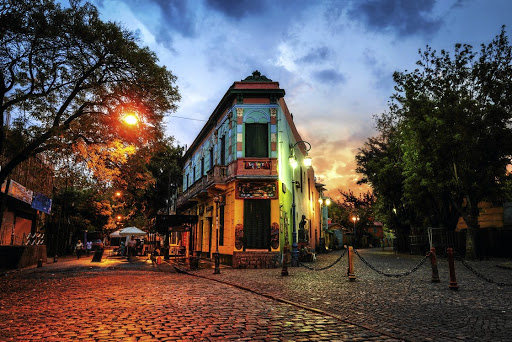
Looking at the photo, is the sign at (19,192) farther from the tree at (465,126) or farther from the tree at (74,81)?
the tree at (465,126)

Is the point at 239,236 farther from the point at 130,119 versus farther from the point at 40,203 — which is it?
the point at 40,203

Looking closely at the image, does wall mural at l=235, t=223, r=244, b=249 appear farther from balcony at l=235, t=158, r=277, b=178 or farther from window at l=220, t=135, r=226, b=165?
window at l=220, t=135, r=226, b=165

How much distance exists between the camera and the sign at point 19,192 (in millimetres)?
17688

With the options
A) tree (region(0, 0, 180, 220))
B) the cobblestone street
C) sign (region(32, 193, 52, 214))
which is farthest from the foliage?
sign (region(32, 193, 52, 214))

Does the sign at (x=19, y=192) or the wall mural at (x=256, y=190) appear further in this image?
the wall mural at (x=256, y=190)

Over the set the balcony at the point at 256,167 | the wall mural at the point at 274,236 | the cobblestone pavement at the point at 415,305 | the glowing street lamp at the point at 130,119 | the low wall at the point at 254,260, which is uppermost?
the glowing street lamp at the point at 130,119

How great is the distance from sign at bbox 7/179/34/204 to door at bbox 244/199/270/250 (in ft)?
A: 37.4

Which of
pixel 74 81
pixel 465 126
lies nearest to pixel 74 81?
pixel 74 81

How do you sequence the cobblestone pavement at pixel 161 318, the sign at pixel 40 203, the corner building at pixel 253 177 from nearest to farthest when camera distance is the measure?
the cobblestone pavement at pixel 161 318, the corner building at pixel 253 177, the sign at pixel 40 203

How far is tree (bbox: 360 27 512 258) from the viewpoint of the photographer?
2089 cm

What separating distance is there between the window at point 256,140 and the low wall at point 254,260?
519 cm

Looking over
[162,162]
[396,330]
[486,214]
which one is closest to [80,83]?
[396,330]

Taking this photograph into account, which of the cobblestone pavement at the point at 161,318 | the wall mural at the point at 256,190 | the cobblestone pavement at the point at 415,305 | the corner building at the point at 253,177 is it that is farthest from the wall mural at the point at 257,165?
the cobblestone pavement at the point at 161,318

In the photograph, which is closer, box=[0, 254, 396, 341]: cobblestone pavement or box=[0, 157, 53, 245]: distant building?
box=[0, 254, 396, 341]: cobblestone pavement
